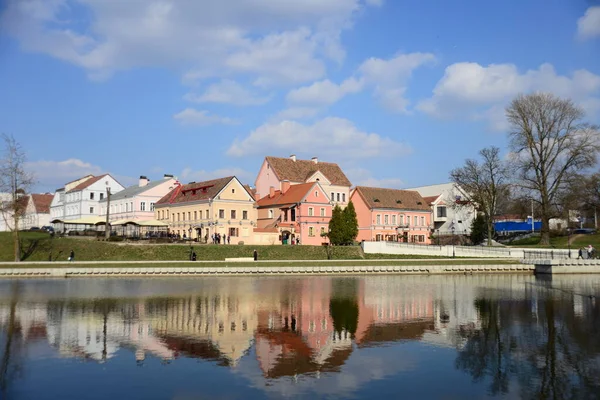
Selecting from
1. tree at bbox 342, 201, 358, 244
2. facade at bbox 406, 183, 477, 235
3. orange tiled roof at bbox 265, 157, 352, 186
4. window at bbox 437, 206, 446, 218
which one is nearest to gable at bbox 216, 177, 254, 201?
orange tiled roof at bbox 265, 157, 352, 186

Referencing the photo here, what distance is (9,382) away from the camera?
14383 millimetres

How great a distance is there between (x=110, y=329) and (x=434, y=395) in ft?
44.5

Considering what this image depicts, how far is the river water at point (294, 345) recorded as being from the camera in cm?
1412

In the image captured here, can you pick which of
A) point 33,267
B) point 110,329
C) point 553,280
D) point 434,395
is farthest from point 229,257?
point 434,395

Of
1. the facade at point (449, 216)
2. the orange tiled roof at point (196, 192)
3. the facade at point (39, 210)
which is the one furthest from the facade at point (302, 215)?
the facade at point (39, 210)

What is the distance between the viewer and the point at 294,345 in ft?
61.8

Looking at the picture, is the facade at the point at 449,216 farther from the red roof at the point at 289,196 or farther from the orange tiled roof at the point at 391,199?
the red roof at the point at 289,196

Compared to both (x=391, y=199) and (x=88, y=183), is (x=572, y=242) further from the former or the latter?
(x=88, y=183)

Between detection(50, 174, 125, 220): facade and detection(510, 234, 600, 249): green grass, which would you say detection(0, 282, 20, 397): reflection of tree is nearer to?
detection(510, 234, 600, 249): green grass

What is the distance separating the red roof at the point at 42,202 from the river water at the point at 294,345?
87.1 m

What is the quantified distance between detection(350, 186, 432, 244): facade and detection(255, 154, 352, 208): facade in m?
2.79

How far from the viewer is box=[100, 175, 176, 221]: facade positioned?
3467 inches

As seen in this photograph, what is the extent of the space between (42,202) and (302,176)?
63.3 meters

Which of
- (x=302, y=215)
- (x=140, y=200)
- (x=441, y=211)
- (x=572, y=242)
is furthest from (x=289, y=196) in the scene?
(x=572, y=242)
